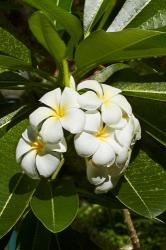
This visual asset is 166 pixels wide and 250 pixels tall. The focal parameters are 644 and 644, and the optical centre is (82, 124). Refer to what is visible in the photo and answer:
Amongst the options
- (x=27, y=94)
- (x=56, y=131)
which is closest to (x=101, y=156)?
(x=56, y=131)

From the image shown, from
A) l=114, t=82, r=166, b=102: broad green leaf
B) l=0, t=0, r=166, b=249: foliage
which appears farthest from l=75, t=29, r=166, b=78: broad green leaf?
l=114, t=82, r=166, b=102: broad green leaf

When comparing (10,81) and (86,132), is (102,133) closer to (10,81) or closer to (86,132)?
(86,132)

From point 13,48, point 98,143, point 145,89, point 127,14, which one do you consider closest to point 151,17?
point 127,14

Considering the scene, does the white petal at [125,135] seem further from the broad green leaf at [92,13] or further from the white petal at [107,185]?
the broad green leaf at [92,13]

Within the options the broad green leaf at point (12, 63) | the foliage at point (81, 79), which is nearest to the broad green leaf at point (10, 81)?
the foliage at point (81, 79)

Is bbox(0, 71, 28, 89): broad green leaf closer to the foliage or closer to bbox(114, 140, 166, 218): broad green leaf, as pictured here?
the foliage
